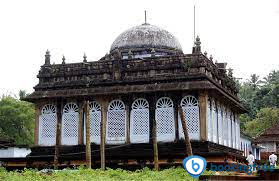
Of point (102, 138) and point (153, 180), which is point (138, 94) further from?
point (153, 180)

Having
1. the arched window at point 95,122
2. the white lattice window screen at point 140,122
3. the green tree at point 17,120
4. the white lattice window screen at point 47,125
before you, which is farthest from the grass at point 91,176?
the green tree at point 17,120

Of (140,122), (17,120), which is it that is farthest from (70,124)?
(17,120)

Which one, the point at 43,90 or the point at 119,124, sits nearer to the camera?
the point at 119,124

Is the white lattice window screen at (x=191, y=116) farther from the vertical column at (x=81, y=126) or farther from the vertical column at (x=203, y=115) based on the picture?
the vertical column at (x=81, y=126)

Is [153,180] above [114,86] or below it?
below

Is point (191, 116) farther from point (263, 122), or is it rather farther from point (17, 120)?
point (263, 122)

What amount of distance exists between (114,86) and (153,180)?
12.3 meters

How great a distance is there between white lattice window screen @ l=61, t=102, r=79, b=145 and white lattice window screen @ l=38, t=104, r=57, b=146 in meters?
0.66

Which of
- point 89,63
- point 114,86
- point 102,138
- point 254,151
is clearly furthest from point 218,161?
point 254,151

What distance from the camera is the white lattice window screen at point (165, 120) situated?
2802 centimetres

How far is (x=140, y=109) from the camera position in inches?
1134

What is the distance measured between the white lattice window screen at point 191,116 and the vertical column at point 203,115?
270mm

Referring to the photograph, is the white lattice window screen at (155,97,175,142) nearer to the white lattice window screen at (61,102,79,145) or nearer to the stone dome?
the white lattice window screen at (61,102,79,145)

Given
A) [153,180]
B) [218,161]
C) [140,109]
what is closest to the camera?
[153,180]
